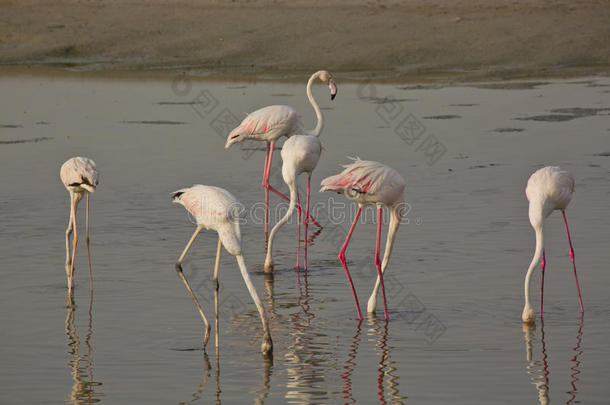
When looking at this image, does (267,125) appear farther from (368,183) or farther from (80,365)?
(80,365)

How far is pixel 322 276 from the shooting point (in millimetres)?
7934

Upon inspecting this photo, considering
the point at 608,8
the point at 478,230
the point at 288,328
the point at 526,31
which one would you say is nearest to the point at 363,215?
the point at 478,230

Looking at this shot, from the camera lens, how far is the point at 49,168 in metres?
12.0

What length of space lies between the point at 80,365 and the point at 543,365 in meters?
2.66

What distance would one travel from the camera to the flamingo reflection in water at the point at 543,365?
5.34 metres

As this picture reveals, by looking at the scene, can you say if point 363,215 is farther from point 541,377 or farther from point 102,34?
point 102,34

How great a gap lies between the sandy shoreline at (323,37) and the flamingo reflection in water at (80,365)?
1281 cm

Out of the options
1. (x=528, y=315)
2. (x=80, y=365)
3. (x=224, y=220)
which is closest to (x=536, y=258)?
(x=528, y=315)

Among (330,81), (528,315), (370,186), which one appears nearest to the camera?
(528,315)

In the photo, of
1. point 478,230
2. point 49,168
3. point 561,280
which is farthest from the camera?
point 49,168

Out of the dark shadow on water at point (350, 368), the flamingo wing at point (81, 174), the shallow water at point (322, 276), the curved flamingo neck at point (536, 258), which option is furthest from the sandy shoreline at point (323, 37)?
the dark shadow on water at point (350, 368)

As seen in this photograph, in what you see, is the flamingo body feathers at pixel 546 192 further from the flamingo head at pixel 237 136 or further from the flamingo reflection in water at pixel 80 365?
the flamingo head at pixel 237 136

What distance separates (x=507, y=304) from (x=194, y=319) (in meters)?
2.13

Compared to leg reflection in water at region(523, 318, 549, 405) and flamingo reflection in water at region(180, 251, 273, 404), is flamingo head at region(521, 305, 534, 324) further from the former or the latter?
flamingo reflection in water at region(180, 251, 273, 404)
